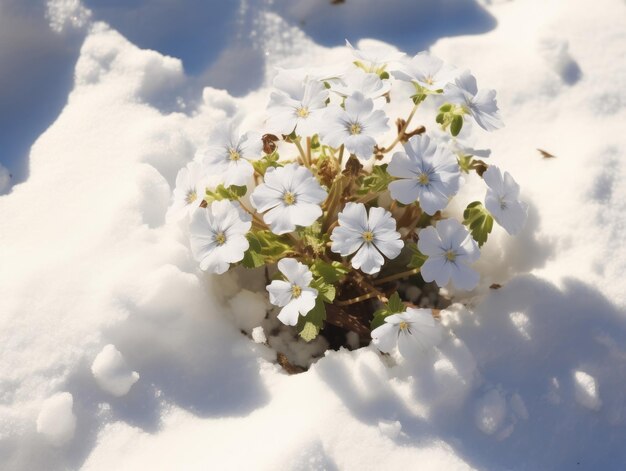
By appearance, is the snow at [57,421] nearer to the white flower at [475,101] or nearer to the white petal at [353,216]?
the white petal at [353,216]

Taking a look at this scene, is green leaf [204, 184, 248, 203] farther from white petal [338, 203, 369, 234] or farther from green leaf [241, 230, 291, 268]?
white petal [338, 203, 369, 234]

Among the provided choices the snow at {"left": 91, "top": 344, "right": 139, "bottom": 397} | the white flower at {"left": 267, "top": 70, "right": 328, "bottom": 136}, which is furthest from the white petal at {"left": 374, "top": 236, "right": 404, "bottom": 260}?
the snow at {"left": 91, "top": 344, "right": 139, "bottom": 397}

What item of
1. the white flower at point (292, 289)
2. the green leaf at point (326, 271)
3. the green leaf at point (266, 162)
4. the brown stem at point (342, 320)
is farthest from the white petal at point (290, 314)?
the green leaf at point (266, 162)

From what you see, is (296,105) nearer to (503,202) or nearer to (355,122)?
(355,122)

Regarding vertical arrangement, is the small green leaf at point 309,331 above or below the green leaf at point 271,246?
below

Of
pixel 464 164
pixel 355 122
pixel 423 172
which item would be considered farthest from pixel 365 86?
pixel 464 164

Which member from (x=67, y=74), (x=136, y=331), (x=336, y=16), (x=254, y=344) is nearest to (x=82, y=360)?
(x=136, y=331)

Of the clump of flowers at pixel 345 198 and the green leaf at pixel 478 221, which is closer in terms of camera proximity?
the clump of flowers at pixel 345 198
